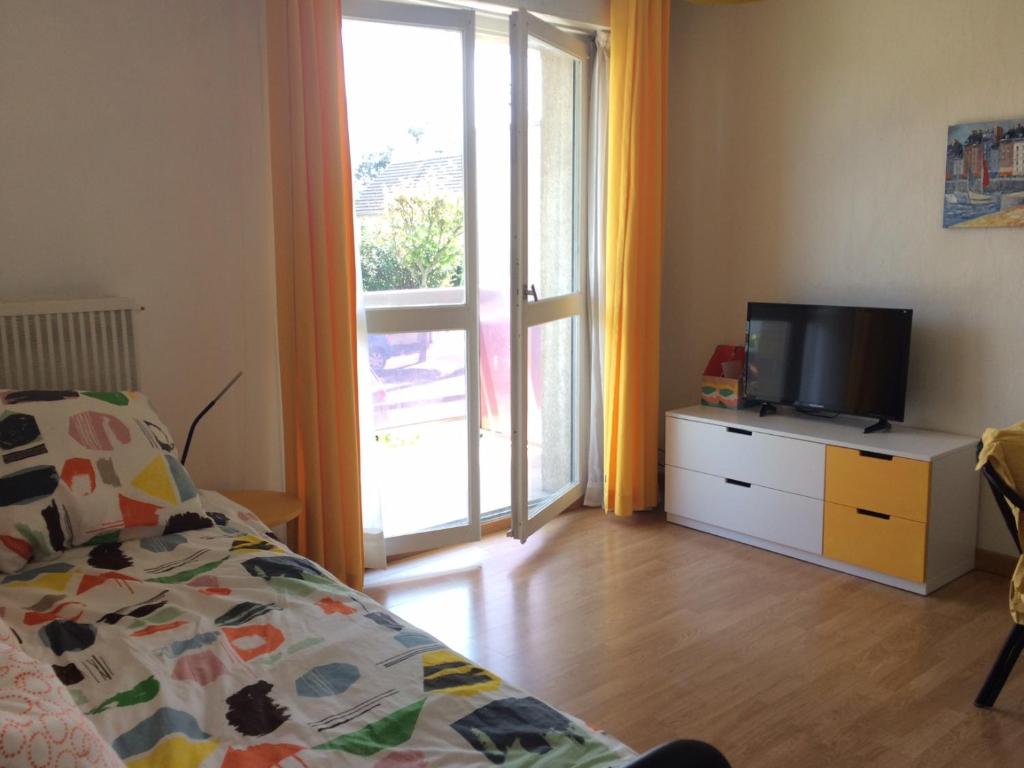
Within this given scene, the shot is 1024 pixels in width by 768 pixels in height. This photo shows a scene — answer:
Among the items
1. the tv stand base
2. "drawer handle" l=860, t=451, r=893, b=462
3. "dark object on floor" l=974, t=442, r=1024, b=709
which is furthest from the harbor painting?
"dark object on floor" l=974, t=442, r=1024, b=709

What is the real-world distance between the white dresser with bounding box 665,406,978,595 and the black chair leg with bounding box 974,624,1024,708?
0.75 m

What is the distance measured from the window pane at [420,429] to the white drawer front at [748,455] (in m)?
1.00

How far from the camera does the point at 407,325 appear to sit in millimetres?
3555

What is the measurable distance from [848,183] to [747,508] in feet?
4.72

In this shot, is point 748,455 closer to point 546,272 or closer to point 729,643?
point 729,643

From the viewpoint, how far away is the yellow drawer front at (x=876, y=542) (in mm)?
3264

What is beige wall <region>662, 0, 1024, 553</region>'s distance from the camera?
11.2 feet

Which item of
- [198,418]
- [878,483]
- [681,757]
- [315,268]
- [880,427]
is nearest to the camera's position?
[681,757]

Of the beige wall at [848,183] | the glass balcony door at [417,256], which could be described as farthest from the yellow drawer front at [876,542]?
the glass balcony door at [417,256]

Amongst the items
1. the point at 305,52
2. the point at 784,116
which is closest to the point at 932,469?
the point at 784,116

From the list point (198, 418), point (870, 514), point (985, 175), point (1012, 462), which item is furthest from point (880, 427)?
point (198, 418)

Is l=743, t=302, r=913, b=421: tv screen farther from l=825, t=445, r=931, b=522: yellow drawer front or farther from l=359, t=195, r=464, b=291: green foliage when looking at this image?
l=359, t=195, r=464, b=291: green foliage

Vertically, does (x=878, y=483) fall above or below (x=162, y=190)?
below

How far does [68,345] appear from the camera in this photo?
2.71 metres
